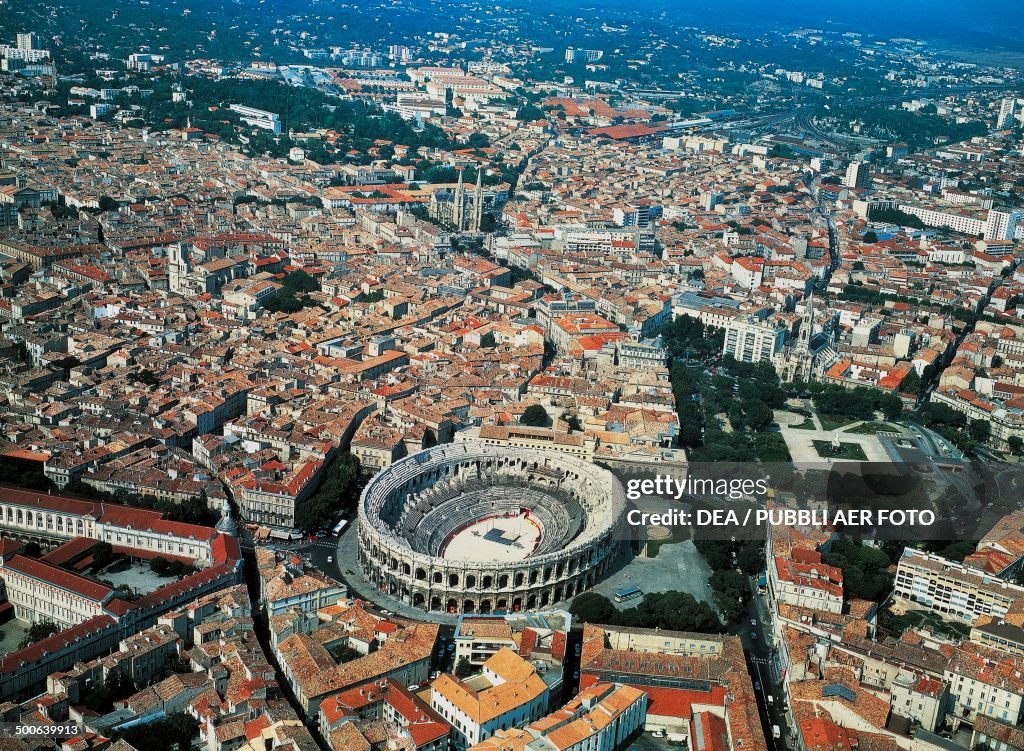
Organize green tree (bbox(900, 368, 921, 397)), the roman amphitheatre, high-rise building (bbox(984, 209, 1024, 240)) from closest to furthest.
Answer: the roman amphitheatre, green tree (bbox(900, 368, 921, 397)), high-rise building (bbox(984, 209, 1024, 240))

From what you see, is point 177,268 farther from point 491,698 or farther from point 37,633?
point 491,698

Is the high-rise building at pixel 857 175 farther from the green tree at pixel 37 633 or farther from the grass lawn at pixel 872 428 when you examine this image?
the green tree at pixel 37 633

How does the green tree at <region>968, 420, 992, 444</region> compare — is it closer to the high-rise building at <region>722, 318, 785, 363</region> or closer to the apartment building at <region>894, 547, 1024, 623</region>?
the high-rise building at <region>722, 318, 785, 363</region>

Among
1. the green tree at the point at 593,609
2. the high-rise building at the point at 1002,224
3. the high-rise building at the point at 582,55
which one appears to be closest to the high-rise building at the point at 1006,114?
the high-rise building at the point at 1002,224

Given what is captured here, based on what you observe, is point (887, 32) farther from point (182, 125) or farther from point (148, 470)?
point (148, 470)

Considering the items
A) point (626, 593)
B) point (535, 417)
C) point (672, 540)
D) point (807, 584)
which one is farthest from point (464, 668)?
point (535, 417)

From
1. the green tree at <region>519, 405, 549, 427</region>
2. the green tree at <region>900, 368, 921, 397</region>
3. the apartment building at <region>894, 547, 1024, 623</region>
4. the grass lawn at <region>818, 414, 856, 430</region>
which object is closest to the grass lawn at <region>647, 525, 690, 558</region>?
the apartment building at <region>894, 547, 1024, 623</region>

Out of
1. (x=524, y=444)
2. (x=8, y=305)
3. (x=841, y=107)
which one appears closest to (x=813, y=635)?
(x=524, y=444)
